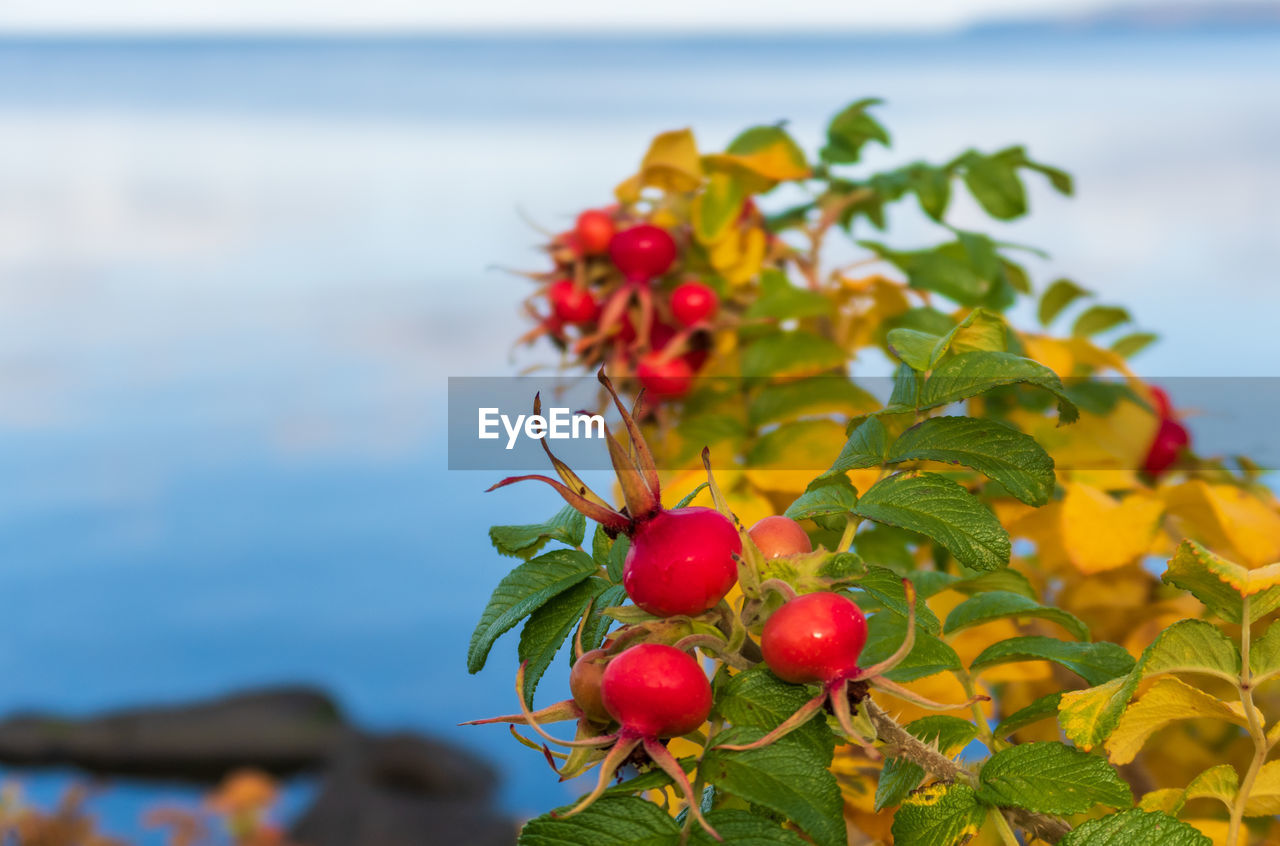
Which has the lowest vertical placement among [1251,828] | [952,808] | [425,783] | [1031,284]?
[425,783]

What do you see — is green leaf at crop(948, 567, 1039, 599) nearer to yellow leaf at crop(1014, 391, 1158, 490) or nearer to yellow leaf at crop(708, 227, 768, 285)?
yellow leaf at crop(1014, 391, 1158, 490)

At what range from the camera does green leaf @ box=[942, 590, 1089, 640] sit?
1.36 feet

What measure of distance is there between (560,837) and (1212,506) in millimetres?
467

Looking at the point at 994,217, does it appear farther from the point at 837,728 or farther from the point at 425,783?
the point at 425,783

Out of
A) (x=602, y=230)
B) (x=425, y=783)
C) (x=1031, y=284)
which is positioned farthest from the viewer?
(x=425, y=783)

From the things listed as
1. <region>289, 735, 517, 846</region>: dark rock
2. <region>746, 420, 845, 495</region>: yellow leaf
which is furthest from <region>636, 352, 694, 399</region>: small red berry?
<region>289, 735, 517, 846</region>: dark rock

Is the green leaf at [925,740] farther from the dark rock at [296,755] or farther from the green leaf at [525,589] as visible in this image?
the dark rock at [296,755]

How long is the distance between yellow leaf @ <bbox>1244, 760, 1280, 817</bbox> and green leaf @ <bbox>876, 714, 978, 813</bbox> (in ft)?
0.29

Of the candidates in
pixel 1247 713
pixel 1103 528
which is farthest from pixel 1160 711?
pixel 1103 528

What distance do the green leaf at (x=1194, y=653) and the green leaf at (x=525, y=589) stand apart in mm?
170

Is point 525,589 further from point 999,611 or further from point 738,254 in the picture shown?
point 738,254

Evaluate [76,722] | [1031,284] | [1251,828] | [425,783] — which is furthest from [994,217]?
[76,722]

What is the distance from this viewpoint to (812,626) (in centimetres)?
27

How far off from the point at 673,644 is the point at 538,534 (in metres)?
0.11
